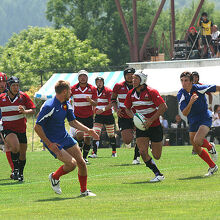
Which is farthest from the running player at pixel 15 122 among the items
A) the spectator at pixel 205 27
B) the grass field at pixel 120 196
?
the spectator at pixel 205 27

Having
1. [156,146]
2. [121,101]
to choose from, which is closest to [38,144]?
[121,101]

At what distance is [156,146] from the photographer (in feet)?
41.3

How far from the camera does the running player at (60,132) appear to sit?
33.3 feet

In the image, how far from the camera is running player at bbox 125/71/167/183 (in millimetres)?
12195

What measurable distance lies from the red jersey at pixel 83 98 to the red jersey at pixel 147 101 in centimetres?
Result: 487

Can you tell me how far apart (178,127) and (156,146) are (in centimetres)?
1529

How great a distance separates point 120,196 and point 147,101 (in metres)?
2.64

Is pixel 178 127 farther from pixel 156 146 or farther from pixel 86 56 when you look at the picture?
pixel 86 56

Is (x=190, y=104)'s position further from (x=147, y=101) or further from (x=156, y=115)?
(x=147, y=101)

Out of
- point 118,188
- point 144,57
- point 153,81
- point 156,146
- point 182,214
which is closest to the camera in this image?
point 182,214

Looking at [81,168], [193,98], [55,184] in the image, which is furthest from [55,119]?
[193,98]

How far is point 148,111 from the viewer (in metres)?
12.5

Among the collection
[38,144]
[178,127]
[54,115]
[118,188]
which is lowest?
[38,144]

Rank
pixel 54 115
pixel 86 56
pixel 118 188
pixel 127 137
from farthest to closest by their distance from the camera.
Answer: pixel 86 56 < pixel 127 137 < pixel 118 188 < pixel 54 115
